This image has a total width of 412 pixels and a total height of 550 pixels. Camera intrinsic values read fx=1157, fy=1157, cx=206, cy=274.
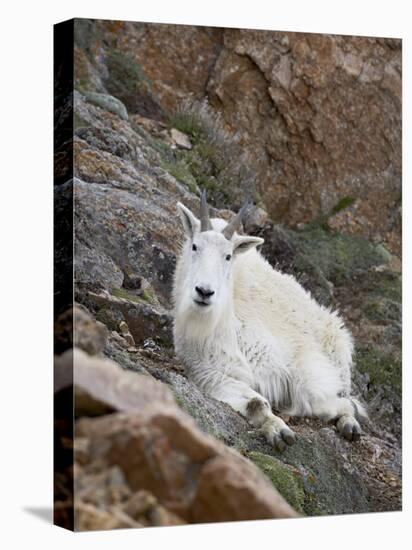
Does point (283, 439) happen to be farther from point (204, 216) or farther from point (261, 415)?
point (204, 216)

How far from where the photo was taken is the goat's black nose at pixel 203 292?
966 cm

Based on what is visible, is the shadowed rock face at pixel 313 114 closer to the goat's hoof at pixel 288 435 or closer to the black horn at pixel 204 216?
the black horn at pixel 204 216

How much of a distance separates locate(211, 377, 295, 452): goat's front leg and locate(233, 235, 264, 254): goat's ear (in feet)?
4.08

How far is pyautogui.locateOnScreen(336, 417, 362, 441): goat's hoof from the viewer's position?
10.4m

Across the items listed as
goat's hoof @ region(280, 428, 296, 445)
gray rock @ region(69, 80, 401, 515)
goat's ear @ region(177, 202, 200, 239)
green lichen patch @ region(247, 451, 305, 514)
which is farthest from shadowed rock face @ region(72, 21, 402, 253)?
green lichen patch @ region(247, 451, 305, 514)

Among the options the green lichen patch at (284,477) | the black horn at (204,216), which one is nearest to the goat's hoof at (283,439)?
the green lichen patch at (284,477)

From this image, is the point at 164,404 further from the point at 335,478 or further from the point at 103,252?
the point at 335,478

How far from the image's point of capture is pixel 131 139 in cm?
1014

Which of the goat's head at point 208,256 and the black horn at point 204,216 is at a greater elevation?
the black horn at point 204,216

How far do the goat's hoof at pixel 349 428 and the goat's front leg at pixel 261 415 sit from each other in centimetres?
73

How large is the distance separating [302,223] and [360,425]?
1995 mm

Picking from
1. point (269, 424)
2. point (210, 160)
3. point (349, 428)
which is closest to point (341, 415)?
point (349, 428)

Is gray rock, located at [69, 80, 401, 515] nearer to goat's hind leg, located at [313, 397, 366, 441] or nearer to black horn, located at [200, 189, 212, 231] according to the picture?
goat's hind leg, located at [313, 397, 366, 441]

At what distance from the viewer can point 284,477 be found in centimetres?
967
